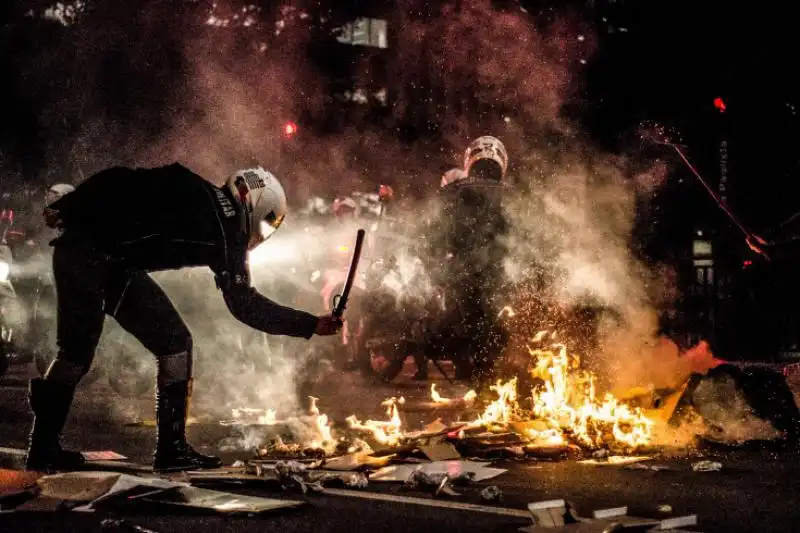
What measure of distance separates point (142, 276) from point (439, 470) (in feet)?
6.99

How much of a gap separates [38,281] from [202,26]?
9843mm

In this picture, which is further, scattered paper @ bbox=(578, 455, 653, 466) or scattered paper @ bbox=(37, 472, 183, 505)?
scattered paper @ bbox=(578, 455, 653, 466)

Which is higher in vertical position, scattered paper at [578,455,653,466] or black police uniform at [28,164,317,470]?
black police uniform at [28,164,317,470]

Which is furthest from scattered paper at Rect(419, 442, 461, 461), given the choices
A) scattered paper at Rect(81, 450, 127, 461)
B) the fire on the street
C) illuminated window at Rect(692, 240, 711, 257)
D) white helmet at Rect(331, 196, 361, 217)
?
illuminated window at Rect(692, 240, 711, 257)

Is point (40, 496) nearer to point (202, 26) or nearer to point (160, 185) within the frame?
point (160, 185)

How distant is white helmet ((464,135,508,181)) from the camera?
35.6ft

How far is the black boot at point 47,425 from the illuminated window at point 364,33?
32.3 meters

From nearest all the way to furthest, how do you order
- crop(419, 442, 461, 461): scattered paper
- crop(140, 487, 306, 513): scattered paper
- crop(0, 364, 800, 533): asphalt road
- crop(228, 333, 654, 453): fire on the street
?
crop(0, 364, 800, 533): asphalt road
crop(140, 487, 306, 513): scattered paper
crop(419, 442, 461, 461): scattered paper
crop(228, 333, 654, 453): fire on the street

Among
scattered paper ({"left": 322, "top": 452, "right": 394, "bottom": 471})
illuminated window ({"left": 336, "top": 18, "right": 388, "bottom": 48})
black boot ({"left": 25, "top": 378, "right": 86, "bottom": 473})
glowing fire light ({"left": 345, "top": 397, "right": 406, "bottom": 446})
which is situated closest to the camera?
black boot ({"left": 25, "top": 378, "right": 86, "bottom": 473})

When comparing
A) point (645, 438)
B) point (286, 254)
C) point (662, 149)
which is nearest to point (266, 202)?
point (645, 438)

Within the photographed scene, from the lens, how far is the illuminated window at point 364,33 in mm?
36625

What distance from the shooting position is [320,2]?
32.8 metres

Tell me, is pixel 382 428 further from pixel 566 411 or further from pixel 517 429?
pixel 566 411

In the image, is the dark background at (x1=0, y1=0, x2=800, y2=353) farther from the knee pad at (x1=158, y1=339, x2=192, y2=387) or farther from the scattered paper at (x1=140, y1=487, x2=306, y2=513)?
the scattered paper at (x1=140, y1=487, x2=306, y2=513)
